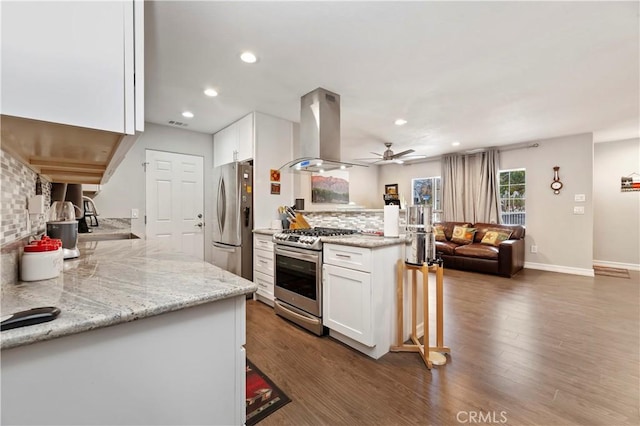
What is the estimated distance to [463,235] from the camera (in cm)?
546

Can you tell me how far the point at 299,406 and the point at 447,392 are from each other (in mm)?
924

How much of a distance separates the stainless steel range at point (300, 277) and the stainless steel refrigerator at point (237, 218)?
29.1 inches

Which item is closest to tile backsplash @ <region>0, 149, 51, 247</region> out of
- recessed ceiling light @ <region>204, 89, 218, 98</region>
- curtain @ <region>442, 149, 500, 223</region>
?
recessed ceiling light @ <region>204, 89, 218, 98</region>

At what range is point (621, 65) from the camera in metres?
2.42

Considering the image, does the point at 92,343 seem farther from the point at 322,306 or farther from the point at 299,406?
the point at 322,306

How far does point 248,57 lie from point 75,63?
1.79m

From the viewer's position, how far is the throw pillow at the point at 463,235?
5391 mm

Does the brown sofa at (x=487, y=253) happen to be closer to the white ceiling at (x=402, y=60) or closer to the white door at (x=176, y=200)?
the white ceiling at (x=402, y=60)

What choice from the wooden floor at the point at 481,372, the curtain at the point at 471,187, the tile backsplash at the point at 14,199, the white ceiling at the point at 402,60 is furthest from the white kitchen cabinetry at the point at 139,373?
the curtain at the point at 471,187

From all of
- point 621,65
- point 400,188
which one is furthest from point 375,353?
point 400,188

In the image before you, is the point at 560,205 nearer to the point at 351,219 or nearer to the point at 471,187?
the point at 471,187

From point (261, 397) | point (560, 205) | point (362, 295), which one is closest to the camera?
point (261, 397)

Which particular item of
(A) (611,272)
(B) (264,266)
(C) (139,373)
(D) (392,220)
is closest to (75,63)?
(C) (139,373)

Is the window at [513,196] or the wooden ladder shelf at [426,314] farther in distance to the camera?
the window at [513,196]
